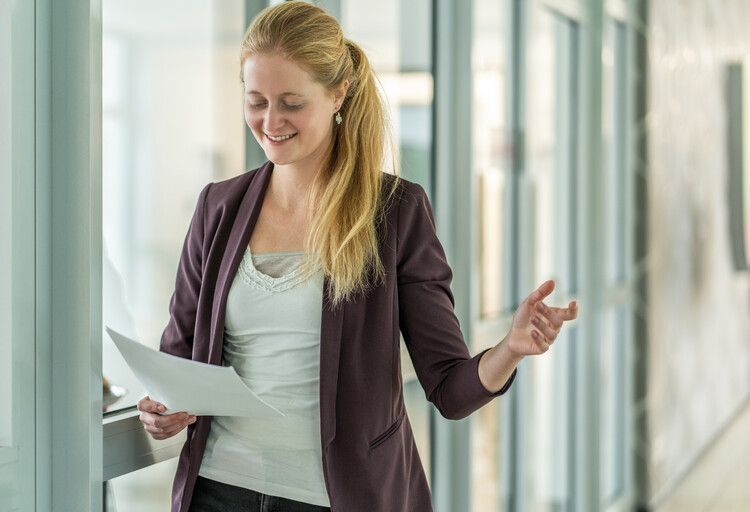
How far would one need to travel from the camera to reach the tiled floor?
14.3ft

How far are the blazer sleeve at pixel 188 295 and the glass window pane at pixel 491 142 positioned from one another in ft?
4.40

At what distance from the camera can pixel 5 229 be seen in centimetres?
128

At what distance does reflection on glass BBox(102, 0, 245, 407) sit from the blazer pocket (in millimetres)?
462

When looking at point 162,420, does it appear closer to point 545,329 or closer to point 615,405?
point 545,329

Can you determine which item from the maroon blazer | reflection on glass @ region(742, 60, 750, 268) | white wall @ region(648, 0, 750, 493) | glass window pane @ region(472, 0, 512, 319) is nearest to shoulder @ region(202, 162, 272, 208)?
A: the maroon blazer

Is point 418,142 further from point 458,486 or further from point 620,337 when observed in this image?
point 620,337

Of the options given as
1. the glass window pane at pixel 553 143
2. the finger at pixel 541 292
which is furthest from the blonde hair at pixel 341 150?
the glass window pane at pixel 553 143

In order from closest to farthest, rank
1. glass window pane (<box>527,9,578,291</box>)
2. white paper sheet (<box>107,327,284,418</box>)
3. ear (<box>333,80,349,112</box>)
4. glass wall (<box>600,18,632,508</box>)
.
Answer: white paper sheet (<box>107,327,284,418</box>) < ear (<box>333,80,349,112</box>) < glass window pane (<box>527,9,578,291</box>) < glass wall (<box>600,18,632,508</box>)

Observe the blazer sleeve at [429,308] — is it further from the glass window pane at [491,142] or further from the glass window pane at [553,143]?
the glass window pane at [553,143]

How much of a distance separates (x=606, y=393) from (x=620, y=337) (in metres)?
0.32

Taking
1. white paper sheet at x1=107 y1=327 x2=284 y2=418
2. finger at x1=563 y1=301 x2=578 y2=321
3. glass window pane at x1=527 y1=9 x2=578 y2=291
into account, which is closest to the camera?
white paper sheet at x1=107 y1=327 x2=284 y2=418

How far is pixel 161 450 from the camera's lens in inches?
62.2

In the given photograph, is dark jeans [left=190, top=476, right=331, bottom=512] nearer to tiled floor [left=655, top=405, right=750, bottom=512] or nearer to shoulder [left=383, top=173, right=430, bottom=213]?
shoulder [left=383, top=173, right=430, bottom=213]

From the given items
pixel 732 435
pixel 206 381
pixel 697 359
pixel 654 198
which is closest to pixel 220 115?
pixel 206 381
